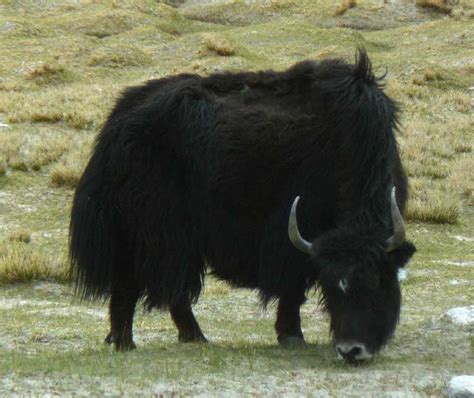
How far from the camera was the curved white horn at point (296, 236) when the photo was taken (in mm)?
7192

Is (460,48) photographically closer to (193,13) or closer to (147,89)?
(193,13)

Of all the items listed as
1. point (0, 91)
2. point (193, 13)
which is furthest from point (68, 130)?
point (193, 13)

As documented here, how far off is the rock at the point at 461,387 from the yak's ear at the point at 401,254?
3.81 feet

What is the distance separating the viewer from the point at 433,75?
23562 millimetres

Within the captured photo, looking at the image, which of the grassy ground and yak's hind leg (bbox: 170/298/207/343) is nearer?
the grassy ground

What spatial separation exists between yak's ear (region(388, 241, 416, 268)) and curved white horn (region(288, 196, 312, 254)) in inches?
22.8

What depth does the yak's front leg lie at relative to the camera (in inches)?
319

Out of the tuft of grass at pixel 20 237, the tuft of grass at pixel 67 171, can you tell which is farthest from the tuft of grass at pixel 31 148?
the tuft of grass at pixel 20 237

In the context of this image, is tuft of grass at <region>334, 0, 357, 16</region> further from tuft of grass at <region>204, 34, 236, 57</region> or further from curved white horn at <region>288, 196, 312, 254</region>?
curved white horn at <region>288, 196, 312, 254</region>

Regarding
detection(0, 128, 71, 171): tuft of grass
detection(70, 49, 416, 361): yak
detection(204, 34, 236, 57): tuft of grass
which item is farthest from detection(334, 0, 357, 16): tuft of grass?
detection(70, 49, 416, 361): yak

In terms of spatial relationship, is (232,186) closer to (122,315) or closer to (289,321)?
(289,321)

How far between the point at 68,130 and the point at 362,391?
43.0 ft

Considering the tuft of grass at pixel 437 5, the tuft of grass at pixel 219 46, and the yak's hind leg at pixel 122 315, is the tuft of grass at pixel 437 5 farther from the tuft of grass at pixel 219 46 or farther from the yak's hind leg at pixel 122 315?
the yak's hind leg at pixel 122 315

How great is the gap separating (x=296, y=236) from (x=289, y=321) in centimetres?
111
